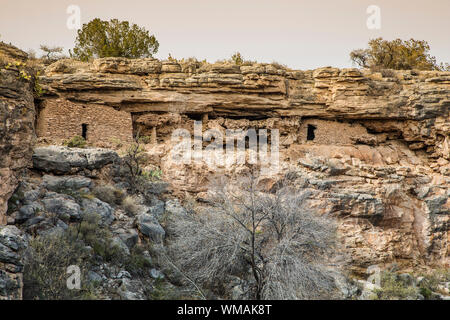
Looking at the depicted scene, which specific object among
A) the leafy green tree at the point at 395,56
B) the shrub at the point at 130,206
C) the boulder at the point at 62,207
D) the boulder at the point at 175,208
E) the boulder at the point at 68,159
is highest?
the leafy green tree at the point at 395,56

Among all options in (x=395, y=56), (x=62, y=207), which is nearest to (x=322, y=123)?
(x=395, y=56)

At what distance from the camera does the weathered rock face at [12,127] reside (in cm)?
834

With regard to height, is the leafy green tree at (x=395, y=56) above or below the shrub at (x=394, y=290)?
above

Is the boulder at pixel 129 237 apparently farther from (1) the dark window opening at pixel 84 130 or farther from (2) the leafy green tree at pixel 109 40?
(2) the leafy green tree at pixel 109 40

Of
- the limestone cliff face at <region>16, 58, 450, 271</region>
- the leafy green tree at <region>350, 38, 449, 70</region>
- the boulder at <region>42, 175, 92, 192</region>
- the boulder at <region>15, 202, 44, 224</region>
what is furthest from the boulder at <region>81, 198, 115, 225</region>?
the leafy green tree at <region>350, 38, 449, 70</region>

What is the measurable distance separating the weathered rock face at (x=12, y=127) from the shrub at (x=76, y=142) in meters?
4.68

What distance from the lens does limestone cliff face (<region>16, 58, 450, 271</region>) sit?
13.9 metres

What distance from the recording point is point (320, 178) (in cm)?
1434

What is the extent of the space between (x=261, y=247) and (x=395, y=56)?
14062 mm

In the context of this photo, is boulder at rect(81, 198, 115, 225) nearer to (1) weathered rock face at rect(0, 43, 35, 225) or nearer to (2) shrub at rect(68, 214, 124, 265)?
(2) shrub at rect(68, 214, 124, 265)

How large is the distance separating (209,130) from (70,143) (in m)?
4.83

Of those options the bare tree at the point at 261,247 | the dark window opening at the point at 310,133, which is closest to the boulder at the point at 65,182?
the bare tree at the point at 261,247

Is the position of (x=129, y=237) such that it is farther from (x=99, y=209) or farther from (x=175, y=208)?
(x=175, y=208)
